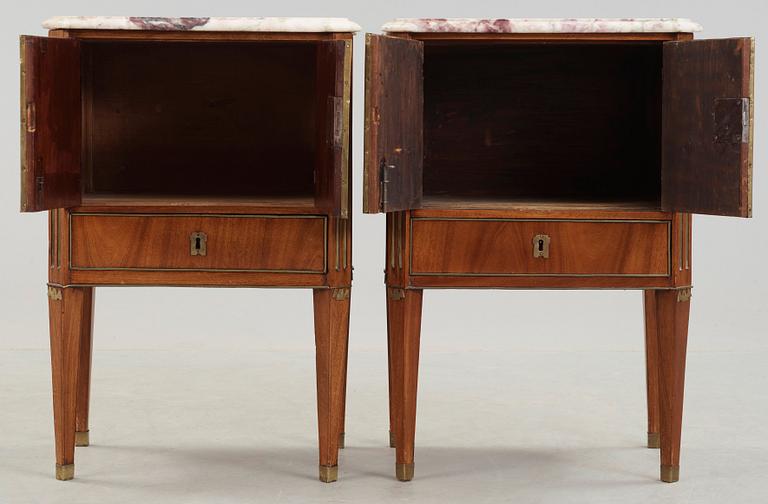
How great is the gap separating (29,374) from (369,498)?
219cm

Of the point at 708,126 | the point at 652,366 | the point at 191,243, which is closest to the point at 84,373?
the point at 191,243

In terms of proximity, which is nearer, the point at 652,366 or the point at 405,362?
the point at 405,362

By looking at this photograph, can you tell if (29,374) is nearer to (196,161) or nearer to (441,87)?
(196,161)

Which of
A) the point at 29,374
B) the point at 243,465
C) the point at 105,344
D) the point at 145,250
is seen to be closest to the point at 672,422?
the point at 243,465

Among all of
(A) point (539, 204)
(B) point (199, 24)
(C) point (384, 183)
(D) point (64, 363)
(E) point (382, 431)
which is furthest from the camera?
(E) point (382, 431)

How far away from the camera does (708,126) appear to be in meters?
3.57

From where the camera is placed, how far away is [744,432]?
14.5 feet

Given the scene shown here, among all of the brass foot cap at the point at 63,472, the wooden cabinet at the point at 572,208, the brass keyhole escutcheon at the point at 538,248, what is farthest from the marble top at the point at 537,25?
the brass foot cap at the point at 63,472

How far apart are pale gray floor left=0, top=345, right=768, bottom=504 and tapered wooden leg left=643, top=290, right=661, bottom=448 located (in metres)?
0.10

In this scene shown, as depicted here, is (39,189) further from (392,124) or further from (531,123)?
(531,123)

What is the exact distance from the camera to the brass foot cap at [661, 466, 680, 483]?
384 centimetres

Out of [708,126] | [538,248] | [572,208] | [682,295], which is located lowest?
[682,295]

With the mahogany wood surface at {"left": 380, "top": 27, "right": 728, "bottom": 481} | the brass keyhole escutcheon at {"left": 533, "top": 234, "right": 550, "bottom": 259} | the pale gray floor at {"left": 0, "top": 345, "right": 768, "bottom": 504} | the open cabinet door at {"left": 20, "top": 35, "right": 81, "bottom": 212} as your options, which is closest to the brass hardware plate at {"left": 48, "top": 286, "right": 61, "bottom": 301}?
the open cabinet door at {"left": 20, "top": 35, "right": 81, "bottom": 212}

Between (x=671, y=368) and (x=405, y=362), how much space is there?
0.72 m
